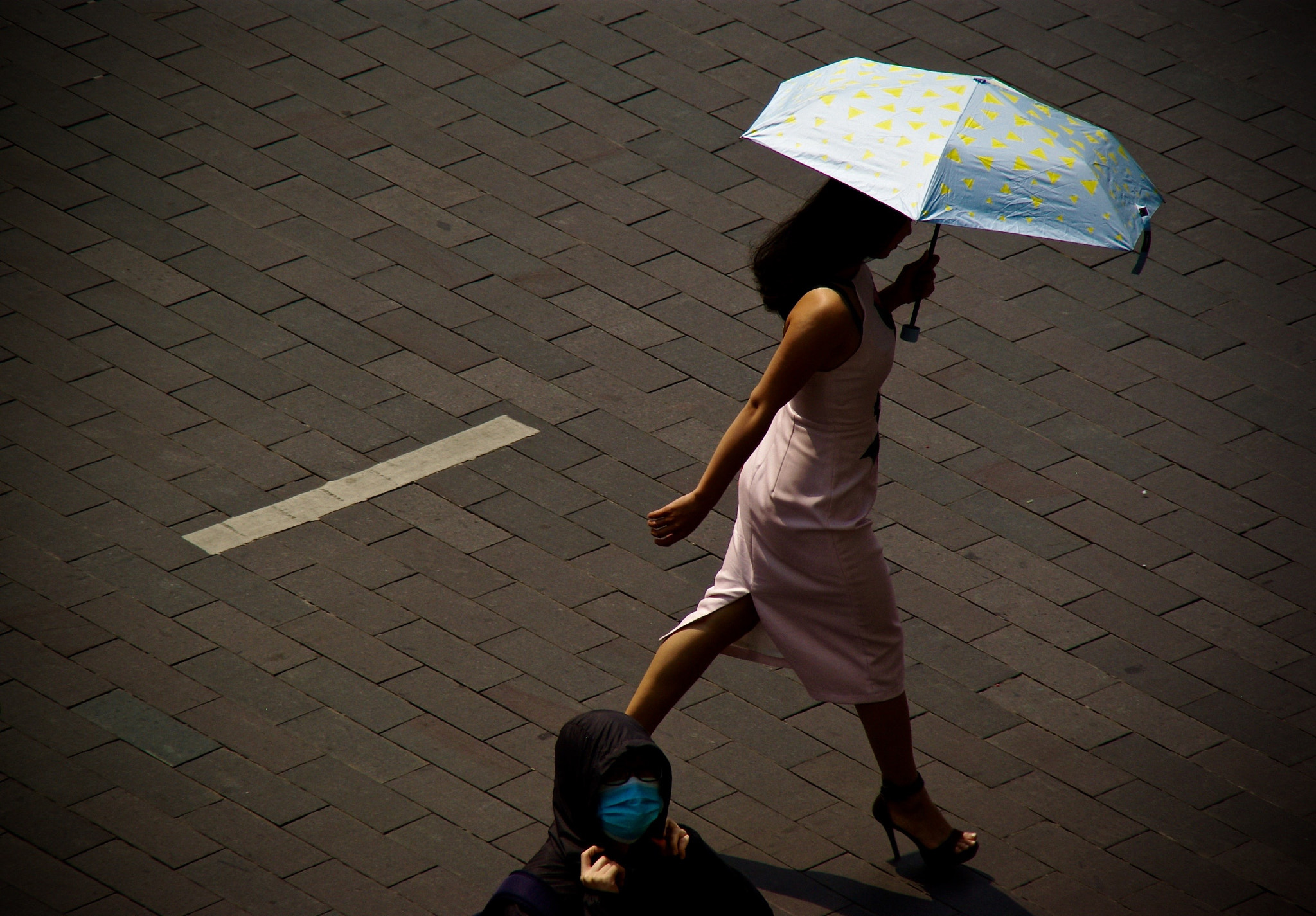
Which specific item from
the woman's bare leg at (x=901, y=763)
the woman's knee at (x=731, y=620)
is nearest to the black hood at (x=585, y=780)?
the woman's knee at (x=731, y=620)

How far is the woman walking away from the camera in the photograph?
4.46 m

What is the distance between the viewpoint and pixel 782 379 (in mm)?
4426

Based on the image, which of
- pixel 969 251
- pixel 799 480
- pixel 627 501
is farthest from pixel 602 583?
pixel 969 251

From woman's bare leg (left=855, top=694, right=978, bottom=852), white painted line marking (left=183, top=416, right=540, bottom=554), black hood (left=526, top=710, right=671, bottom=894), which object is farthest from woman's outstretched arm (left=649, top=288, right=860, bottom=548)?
white painted line marking (left=183, top=416, right=540, bottom=554)

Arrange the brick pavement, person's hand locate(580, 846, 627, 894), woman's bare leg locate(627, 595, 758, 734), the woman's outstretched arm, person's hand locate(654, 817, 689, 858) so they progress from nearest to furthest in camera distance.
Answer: person's hand locate(580, 846, 627, 894) → person's hand locate(654, 817, 689, 858) → the woman's outstretched arm → woman's bare leg locate(627, 595, 758, 734) → the brick pavement

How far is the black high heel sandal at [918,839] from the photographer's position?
16.1 feet

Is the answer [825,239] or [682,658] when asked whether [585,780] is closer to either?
[682,658]

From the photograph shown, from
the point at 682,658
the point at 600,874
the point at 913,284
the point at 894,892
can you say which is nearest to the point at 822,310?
the point at 913,284

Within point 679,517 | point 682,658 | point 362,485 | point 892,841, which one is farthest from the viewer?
point 362,485

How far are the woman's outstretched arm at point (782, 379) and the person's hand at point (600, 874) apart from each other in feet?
3.31

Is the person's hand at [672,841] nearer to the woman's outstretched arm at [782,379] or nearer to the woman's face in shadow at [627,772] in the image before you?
the woman's face in shadow at [627,772]

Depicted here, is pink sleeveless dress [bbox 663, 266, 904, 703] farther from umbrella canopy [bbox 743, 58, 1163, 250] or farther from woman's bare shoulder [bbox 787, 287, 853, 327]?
umbrella canopy [bbox 743, 58, 1163, 250]

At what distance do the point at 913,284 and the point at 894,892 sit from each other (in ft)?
6.21

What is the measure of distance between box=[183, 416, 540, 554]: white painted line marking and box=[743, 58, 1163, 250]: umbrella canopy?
2319 millimetres
